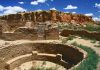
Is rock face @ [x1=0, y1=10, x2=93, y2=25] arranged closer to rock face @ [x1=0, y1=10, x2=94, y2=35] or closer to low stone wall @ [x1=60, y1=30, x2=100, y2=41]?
rock face @ [x1=0, y1=10, x2=94, y2=35]

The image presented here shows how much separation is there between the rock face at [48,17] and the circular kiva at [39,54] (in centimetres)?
4405

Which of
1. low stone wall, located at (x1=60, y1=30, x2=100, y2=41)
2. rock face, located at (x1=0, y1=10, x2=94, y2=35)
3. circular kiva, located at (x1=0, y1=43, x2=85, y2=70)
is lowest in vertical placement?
circular kiva, located at (x1=0, y1=43, x2=85, y2=70)

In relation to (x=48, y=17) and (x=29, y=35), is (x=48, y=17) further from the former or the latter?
(x=29, y=35)

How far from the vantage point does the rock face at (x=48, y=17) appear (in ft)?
193

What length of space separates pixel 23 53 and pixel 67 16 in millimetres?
48868

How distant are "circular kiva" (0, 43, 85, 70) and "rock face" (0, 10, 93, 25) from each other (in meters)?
44.0

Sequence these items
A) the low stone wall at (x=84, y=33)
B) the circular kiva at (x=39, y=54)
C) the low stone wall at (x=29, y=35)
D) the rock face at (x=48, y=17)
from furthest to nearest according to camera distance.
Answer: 1. the rock face at (x=48, y=17)
2. the low stone wall at (x=84, y=33)
3. the low stone wall at (x=29, y=35)
4. the circular kiva at (x=39, y=54)

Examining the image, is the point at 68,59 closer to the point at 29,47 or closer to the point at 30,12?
the point at 29,47

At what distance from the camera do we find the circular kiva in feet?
37.7

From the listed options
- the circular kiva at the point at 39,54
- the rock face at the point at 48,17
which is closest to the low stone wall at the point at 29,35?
the circular kiva at the point at 39,54

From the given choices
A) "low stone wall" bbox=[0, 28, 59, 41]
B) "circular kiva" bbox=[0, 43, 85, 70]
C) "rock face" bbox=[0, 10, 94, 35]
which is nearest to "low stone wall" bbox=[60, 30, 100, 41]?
"low stone wall" bbox=[0, 28, 59, 41]

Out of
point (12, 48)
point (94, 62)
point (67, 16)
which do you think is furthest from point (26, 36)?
point (67, 16)

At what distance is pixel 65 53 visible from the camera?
41.7 feet

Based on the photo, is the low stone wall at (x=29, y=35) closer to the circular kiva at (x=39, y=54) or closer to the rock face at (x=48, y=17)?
the circular kiva at (x=39, y=54)
